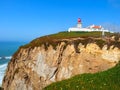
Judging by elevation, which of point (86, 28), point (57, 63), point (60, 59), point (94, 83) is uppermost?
point (86, 28)

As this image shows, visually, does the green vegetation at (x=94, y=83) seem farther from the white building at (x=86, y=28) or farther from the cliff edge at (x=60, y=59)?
the white building at (x=86, y=28)

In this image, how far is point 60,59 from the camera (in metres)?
45.8

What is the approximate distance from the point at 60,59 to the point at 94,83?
33.1 m

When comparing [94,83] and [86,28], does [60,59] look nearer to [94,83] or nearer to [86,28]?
[86,28]

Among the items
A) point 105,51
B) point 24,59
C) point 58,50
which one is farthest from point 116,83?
point 24,59

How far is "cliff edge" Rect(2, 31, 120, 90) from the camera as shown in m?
43.7

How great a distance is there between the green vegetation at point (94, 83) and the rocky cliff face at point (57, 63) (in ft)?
95.2

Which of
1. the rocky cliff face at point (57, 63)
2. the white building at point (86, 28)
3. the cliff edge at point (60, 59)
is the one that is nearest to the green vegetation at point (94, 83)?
the rocky cliff face at point (57, 63)

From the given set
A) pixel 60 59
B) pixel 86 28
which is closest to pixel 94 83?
pixel 60 59

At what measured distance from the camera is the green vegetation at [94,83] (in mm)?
12391

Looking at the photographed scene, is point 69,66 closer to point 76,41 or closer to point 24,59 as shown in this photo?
point 76,41

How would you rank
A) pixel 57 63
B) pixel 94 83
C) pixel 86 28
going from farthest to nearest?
pixel 86 28
pixel 57 63
pixel 94 83

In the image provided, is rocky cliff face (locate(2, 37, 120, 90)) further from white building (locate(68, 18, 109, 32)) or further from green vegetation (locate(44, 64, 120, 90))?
green vegetation (locate(44, 64, 120, 90))

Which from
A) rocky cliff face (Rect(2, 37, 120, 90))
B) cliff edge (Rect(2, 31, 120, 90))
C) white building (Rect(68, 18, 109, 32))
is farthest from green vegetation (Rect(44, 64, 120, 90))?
white building (Rect(68, 18, 109, 32))
